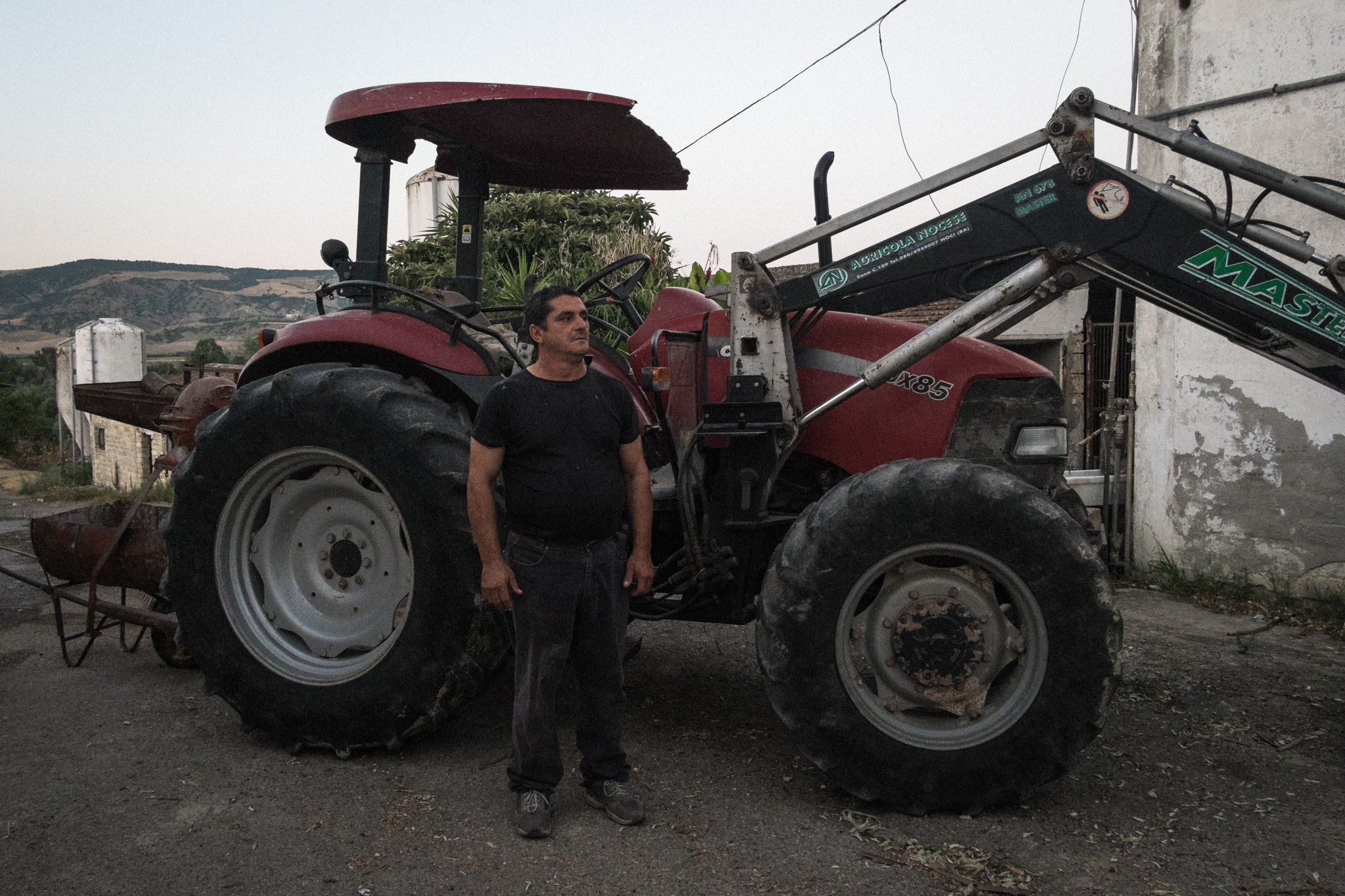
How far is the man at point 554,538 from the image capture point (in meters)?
3.24

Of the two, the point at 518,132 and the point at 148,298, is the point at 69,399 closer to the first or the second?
the point at 518,132

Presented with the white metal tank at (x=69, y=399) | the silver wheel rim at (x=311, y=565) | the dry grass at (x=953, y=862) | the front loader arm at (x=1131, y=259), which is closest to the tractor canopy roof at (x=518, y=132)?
the front loader arm at (x=1131, y=259)

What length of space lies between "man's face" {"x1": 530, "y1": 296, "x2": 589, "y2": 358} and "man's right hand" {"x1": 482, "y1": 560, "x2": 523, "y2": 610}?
2.32ft

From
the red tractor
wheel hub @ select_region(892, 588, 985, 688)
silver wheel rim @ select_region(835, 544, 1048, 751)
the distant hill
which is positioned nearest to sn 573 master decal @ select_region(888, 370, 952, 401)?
the red tractor

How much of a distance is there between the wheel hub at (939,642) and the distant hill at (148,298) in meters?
62.2

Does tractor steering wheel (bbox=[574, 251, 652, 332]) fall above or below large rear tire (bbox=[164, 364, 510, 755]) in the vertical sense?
above

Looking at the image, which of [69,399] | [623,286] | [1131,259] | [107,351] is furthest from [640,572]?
[69,399]

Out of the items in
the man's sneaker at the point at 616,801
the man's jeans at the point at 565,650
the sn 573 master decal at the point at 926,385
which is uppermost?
the sn 573 master decal at the point at 926,385

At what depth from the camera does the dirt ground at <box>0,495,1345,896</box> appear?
2953 mm

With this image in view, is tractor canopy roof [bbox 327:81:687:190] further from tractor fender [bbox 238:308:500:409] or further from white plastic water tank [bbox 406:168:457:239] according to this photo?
white plastic water tank [bbox 406:168:457:239]

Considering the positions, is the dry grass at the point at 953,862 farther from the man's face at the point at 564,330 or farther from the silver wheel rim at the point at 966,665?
the man's face at the point at 564,330

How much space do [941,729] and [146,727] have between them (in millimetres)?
3160

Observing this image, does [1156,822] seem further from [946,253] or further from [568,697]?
[568,697]

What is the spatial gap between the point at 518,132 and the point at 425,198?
15.6 metres
